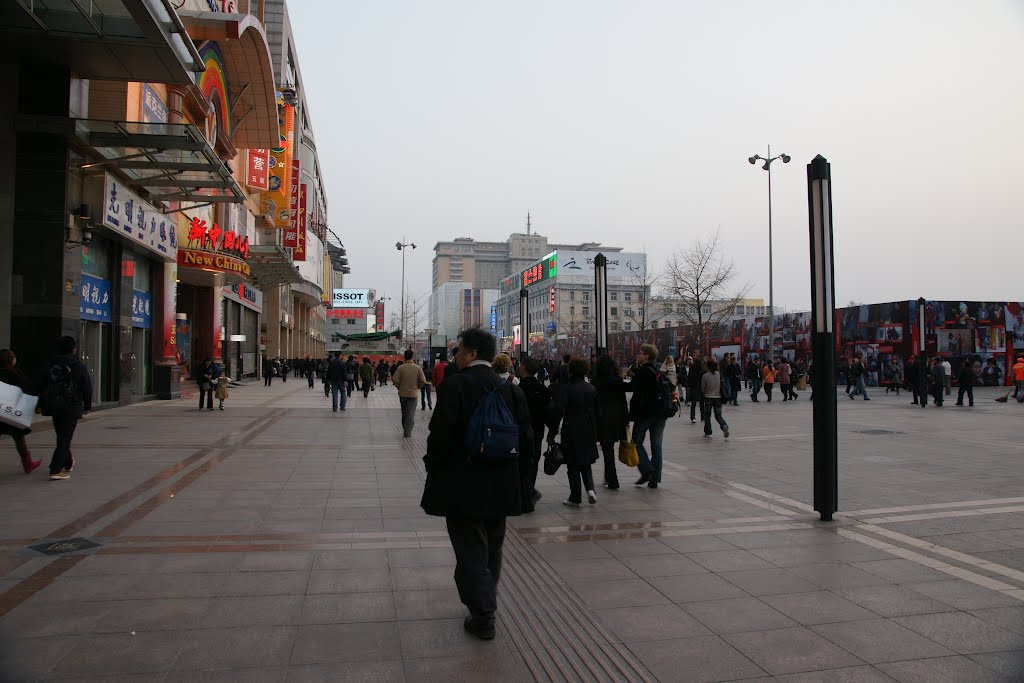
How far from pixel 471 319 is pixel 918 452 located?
570 ft

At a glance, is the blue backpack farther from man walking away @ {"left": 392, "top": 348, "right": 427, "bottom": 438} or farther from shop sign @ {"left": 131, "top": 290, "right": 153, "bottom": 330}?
shop sign @ {"left": 131, "top": 290, "right": 153, "bottom": 330}

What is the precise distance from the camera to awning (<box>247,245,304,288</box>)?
1347 inches

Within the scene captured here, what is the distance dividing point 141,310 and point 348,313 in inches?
4114

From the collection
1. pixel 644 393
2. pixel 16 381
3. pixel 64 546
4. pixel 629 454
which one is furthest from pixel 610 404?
pixel 16 381

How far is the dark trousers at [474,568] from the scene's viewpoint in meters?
4.04

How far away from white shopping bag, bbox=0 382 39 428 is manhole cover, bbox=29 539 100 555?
3.29 meters

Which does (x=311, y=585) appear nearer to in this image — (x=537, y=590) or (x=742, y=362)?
(x=537, y=590)

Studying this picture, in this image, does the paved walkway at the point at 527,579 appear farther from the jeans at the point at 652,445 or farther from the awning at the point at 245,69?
the awning at the point at 245,69

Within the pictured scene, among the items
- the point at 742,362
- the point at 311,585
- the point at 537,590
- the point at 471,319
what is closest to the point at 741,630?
the point at 537,590

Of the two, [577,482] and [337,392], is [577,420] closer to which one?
[577,482]

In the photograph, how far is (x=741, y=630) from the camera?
4.17 meters

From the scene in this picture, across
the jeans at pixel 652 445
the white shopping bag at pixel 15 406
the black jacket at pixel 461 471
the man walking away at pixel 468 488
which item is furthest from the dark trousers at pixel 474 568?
the white shopping bag at pixel 15 406

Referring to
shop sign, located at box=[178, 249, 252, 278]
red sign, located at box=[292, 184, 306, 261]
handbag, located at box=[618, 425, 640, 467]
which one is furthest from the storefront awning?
red sign, located at box=[292, 184, 306, 261]

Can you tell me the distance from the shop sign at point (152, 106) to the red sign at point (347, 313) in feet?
340
